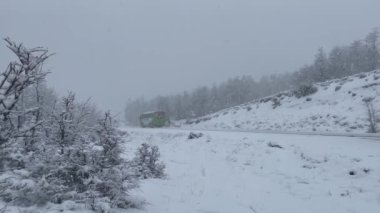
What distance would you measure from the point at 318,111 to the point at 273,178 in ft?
59.0

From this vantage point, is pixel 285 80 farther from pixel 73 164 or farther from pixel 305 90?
pixel 73 164

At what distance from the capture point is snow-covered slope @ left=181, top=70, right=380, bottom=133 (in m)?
25.7

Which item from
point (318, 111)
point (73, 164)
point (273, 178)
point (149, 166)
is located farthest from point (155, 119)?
point (73, 164)

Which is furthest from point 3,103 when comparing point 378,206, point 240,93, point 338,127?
point 240,93

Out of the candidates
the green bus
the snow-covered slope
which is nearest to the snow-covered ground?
the snow-covered slope

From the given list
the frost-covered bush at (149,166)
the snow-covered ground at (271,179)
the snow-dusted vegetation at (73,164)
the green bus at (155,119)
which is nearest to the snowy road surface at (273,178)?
the snow-covered ground at (271,179)

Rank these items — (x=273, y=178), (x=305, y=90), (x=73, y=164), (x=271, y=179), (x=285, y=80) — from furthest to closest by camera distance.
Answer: (x=285, y=80) < (x=305, y=90) < (x=273, y=178) < (x=271, y=179) < (x=73, y=164)

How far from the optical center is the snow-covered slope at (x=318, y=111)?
84.2 ft

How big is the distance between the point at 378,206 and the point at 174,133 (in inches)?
778

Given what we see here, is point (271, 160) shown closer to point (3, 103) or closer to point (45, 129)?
point (45, 129)

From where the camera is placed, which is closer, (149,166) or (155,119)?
(149,166)

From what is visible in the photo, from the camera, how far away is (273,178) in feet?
45.8

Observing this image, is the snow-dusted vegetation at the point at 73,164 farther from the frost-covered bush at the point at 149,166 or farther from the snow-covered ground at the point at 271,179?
the frost-covered bush at the point at 149,166

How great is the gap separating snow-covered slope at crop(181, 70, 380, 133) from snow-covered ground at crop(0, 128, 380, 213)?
7179 mm
